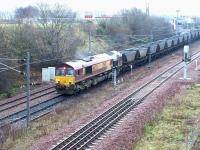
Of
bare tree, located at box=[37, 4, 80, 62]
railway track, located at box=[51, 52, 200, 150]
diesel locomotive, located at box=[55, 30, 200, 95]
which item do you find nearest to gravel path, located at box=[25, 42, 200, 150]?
railway track, located at box=[51, 52, 200, 150]

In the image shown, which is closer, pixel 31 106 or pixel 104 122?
pixel 104 122

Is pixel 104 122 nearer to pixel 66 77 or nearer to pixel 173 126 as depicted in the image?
pixel 173 126

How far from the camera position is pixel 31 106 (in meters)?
31.2

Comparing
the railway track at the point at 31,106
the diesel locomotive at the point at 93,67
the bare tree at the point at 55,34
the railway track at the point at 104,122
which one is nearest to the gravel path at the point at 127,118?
the railway track at the point at 104,122

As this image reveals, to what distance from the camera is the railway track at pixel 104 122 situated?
68.6 feet

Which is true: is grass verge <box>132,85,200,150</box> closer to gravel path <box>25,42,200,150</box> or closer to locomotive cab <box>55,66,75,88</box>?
gravel path <box>25,42,200,150</box>

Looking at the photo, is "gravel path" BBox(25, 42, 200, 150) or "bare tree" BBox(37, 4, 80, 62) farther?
"bare tree" BBox(37, 4, 80, 62)

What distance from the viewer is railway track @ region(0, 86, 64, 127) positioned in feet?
92.2

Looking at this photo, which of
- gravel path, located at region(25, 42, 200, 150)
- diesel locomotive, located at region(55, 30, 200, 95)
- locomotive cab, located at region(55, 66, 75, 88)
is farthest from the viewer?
diesel locomotive, located at region(55, 30, 200, 95)

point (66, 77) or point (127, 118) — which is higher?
point (66, 77)

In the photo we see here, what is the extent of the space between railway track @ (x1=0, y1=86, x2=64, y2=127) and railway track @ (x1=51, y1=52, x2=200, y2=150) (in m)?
5.05

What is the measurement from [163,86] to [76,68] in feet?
29.6

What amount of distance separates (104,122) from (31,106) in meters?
8.36

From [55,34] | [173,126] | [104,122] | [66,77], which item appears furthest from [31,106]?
[55,34]
